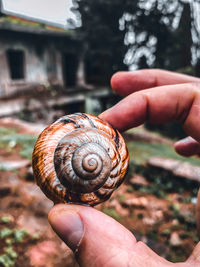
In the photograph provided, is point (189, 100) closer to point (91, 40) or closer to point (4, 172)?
point (4, 172)

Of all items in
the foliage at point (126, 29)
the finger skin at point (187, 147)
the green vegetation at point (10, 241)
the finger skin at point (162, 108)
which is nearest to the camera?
the finger skin at point (162, 108)

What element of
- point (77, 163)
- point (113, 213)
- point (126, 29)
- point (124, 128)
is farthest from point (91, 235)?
point (126, 29)

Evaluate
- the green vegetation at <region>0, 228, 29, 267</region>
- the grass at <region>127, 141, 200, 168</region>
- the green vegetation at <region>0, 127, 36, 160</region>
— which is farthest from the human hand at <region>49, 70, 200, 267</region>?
the grass at <region>127, 141, 200, 168</region>

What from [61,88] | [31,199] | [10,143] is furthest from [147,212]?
[61,88]

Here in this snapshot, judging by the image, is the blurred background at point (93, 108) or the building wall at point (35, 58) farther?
the building wall at point (35, 58)

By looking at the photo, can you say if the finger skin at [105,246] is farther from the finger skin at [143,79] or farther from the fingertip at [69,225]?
the finger skin at [143,79]

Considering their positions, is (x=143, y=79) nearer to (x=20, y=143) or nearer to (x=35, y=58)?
(x=20, y=143)

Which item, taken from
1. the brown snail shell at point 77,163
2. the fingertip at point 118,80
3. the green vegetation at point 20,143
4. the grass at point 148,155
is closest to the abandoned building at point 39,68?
the green vegetation at point 20,143

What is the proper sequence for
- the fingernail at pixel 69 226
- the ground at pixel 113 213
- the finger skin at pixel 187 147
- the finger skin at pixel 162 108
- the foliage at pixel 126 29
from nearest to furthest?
1. the fingernail at pixel 69 226
2. the finger skin at pixel 162 108
3. the ground at pixel 113 213
4. the finger skin at pixel 187 147
5. the foliage at pixel 126 29
